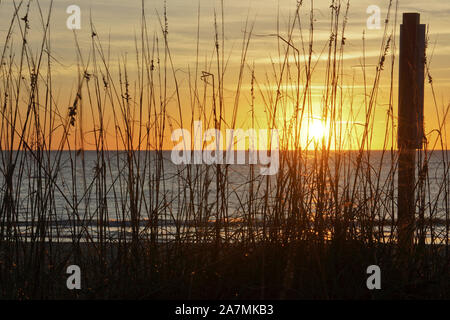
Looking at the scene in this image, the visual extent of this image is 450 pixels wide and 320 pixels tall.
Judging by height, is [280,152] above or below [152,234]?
above

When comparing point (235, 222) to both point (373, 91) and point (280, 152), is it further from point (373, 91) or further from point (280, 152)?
point (373, 91)

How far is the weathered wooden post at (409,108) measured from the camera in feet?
7.18

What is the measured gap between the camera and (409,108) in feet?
7.75

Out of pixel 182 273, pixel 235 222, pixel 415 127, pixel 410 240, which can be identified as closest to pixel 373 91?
pixel 415 127

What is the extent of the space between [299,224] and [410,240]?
416 mm

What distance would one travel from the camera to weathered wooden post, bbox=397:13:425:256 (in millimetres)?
2188

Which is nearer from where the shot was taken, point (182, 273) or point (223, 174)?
point (182, 273)
